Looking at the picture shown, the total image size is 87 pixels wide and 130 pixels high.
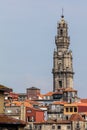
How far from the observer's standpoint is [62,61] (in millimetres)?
190750

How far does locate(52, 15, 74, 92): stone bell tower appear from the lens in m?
186

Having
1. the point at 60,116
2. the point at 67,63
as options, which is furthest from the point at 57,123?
the point at 67,63

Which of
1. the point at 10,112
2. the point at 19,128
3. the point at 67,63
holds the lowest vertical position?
the point at 19,128

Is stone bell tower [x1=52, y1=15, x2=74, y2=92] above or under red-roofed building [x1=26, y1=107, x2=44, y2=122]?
above

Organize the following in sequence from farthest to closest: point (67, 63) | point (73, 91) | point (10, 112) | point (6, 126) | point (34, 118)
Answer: point (67, 63)
point (73, 91)
point (34, 118)
point (10, 112)
point (6, 126)

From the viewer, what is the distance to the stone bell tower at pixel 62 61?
609 ft

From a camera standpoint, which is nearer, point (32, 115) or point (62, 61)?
point (32, 115)

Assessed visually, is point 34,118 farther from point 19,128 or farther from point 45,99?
point 19,128

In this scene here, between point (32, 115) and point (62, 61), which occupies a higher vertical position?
point (62, 61)

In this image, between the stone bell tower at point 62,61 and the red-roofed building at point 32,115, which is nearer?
the red-roofed building at point 32,115

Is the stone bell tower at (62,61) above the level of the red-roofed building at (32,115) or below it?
above

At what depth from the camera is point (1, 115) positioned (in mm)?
24875

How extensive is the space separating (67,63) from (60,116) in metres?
59.9

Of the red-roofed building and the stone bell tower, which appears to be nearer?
the red-roofed building
